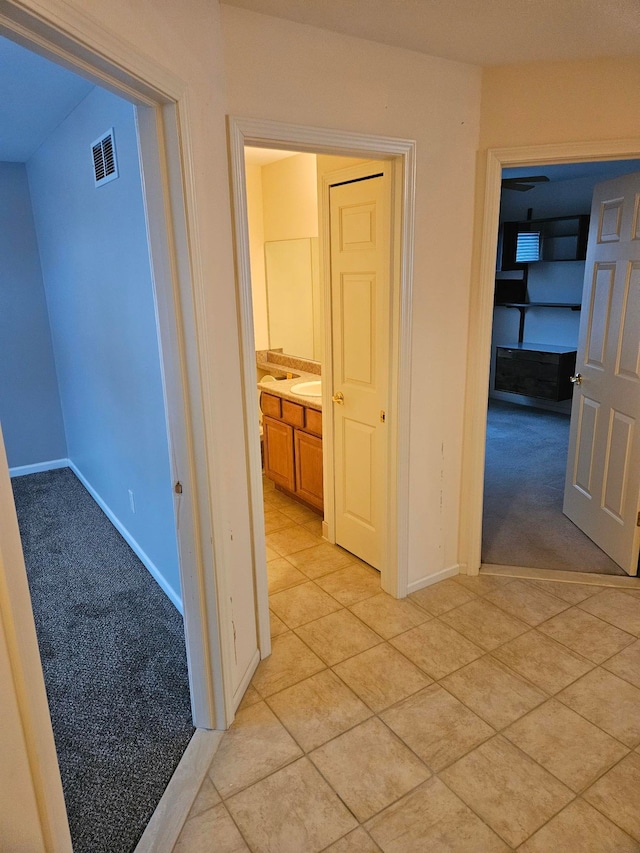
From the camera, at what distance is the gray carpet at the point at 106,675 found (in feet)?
5.98

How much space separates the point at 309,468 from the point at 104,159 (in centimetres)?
211

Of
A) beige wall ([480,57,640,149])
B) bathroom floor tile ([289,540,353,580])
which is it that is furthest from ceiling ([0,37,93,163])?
bathroom floor tile ([289,540,353,580])

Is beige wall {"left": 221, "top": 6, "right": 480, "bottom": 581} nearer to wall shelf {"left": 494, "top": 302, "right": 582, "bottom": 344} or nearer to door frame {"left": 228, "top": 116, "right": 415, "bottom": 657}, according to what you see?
door frame {"left": 228, "top": 116, "right": 415, "bottom": 657}

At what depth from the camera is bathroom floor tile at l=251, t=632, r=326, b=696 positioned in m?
2.33

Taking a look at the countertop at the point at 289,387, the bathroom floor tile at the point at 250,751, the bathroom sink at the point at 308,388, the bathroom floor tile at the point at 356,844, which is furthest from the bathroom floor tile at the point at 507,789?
the bathroom sink at the point at 308,388

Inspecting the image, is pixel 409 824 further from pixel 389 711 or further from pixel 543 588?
pixel 543 588

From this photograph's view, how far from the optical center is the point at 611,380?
3.14m

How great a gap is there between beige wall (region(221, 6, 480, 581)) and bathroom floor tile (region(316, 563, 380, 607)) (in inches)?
9.4

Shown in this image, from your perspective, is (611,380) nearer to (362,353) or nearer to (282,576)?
(362,353)

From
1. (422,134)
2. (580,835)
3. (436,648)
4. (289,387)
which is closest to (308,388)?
(289,387)

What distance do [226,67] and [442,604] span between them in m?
2.50

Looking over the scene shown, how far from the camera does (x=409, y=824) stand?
5.65 feet

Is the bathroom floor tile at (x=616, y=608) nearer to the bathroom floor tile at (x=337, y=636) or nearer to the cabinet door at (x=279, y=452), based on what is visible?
the bathroom floor tile at (x=337, y=636)

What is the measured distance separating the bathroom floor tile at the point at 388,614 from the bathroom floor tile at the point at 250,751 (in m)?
0.71
